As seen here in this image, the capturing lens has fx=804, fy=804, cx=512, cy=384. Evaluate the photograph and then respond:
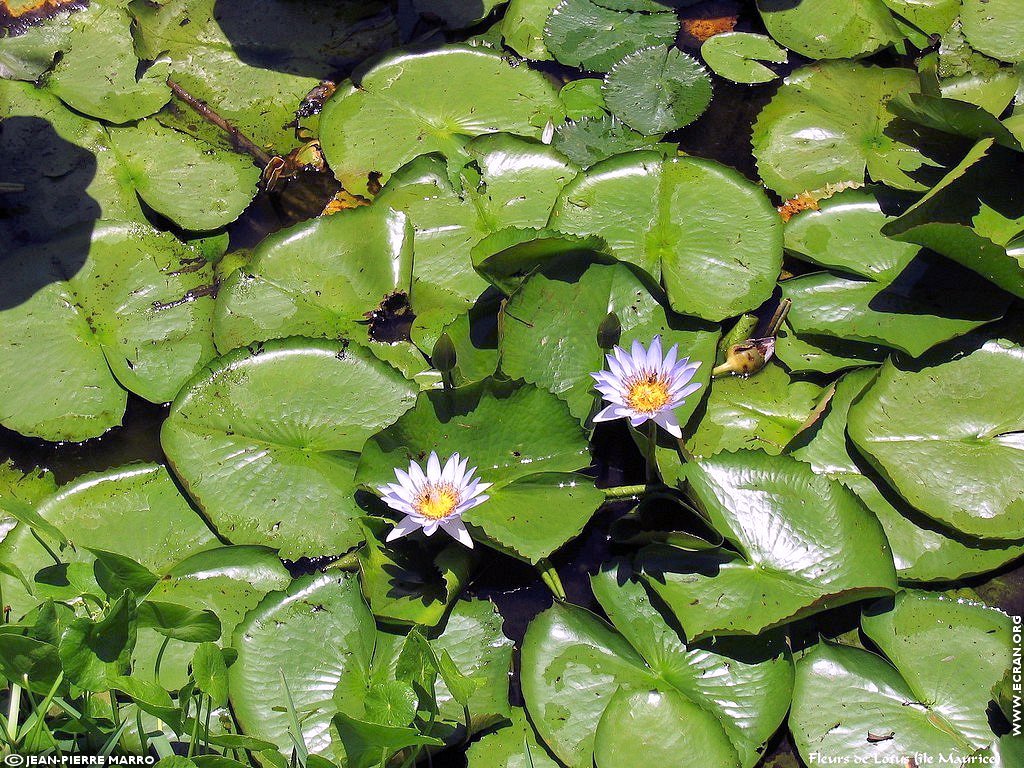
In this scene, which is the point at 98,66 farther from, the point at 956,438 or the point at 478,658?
the point at 956,438

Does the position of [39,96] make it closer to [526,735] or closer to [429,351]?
[429,351]

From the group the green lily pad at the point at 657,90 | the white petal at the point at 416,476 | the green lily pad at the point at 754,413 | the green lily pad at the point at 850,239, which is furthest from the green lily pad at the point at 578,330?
the green lily pad at the point at 657,90

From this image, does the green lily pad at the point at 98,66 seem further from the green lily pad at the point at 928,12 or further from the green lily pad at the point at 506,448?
the green lily pad at the point at 928,12

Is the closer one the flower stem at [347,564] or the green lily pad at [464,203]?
the flower stem at [347,564]

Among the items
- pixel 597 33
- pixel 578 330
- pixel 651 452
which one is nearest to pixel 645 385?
pixel 651 452

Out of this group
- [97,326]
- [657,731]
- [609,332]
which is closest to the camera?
[657,731]

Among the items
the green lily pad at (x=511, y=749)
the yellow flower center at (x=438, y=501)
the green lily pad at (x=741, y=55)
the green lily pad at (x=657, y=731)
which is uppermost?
the green lily pad at (x=741, y=55)

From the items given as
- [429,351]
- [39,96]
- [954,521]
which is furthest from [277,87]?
[954,521]
